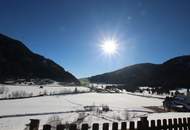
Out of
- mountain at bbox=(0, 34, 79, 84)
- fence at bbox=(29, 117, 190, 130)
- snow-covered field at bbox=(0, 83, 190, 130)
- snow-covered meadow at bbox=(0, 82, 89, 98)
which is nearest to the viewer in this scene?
fence at bbox=(29, 117, 190, 130)

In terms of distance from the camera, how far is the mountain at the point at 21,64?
408 feet

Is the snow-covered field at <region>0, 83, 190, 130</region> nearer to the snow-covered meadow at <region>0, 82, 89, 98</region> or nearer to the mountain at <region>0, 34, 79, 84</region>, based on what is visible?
the snow-covered meadow at <region>0, 82, 89, 98</region>

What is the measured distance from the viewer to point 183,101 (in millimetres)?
22781

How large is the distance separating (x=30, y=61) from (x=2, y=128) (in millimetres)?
141685

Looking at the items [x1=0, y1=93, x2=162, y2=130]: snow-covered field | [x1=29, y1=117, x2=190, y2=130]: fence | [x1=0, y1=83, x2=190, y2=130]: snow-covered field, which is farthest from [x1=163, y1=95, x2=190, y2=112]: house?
[x1=29, y1=117, x2=190, y2=130]: fence

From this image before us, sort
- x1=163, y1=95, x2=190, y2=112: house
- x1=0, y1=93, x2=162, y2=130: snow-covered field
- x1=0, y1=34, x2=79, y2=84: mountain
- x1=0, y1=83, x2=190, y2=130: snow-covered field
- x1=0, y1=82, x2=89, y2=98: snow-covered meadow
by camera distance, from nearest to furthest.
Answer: x1=0, y1=83, x2=190, y2=130: snow-covered field, x1=0, y1=93, x2=162, y2=130: snow-covered field, x1=163, y1=95, x2=190, y2=112: house, x1=0, y1=82, x2=89, y2=98: snow-covered meadow, x1=0, y1=34, x2=79, y2=84: mountain

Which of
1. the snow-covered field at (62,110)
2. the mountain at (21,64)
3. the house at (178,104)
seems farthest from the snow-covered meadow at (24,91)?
the mountain at (21,64)

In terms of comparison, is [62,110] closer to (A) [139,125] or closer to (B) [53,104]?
(B) [53,104]

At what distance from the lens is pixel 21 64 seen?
139 m

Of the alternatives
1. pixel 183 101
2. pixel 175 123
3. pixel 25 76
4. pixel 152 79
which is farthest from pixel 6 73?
pixel 175 123

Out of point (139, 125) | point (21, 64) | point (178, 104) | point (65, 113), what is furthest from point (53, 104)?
point (21, 64)

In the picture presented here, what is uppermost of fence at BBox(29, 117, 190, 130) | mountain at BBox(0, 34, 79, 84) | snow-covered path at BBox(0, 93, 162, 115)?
mountain at BBox(0, 34, 79, 84)

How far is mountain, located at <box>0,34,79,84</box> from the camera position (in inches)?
4899

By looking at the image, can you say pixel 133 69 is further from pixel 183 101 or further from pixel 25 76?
pixel 183 101
